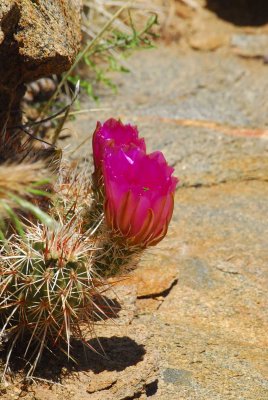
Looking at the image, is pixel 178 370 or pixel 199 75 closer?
pixel 178 370

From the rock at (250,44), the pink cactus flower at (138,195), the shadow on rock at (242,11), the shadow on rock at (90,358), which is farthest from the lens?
the shadow on rock at (242,11)

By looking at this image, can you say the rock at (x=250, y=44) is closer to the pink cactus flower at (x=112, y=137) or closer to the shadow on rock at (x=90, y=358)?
the pink cactus flower at (x=112, y=137)

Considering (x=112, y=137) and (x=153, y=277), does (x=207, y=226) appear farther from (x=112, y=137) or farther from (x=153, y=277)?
(x=112, y=137)

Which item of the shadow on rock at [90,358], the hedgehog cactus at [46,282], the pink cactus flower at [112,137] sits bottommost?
the shadow on rock at [90,358]

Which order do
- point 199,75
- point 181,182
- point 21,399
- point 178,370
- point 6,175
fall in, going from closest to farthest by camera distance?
1. point 6,175
2. point 21,399
3. point 178,370
4. point 181,182
5. point 199,75

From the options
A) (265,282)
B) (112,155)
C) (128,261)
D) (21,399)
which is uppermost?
(112,155)

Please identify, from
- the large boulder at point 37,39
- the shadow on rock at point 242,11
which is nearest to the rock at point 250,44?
the shadow on rock at point 242,11

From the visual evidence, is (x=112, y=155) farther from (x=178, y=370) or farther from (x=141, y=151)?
(x=178, y=370)

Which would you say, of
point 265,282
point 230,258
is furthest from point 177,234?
point 265,282
